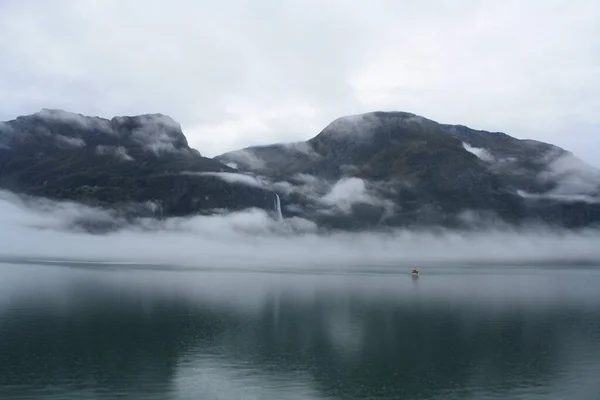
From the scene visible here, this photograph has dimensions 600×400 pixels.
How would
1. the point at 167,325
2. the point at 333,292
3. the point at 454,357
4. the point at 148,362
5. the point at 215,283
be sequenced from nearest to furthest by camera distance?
the point at 148,362 → the point at 454,357 → the point at 167,325 → the point at 333,292 → the point at 215,283

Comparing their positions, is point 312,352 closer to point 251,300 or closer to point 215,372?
point 215,372

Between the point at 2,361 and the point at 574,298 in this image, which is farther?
the point at 574,298

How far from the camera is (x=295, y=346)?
78.8 m

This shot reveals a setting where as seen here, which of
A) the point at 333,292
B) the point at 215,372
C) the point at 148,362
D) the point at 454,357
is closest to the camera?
the point at 215,372

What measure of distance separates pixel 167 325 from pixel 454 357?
47891 millimetres

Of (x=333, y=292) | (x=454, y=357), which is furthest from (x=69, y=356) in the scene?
(x=333, y=292)

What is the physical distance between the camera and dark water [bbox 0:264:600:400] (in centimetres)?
5791

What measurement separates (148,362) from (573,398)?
46623 millimetres

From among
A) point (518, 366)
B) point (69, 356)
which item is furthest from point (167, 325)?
point (518, 366)

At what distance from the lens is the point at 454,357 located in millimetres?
72500

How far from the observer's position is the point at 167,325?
95.4 m

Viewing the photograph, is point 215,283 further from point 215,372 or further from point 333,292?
point 215,372

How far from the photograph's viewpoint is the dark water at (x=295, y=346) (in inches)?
2280

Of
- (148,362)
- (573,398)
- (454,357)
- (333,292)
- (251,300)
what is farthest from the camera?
(333,292)
